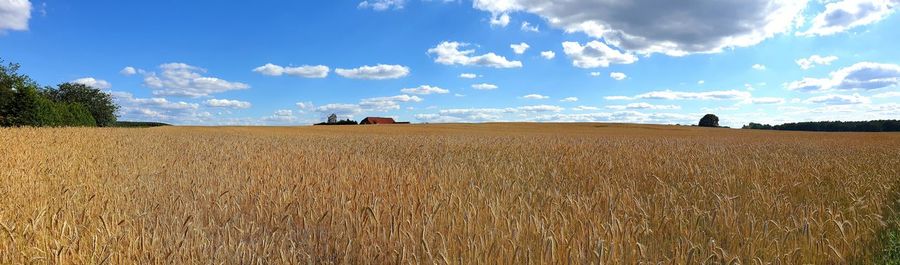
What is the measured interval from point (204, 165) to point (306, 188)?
8.79 feet

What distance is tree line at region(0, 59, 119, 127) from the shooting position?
45.5m

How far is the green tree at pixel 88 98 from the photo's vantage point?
7788cm

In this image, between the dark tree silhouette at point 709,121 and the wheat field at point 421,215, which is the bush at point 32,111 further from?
the dark tree silhouette at point 709,121

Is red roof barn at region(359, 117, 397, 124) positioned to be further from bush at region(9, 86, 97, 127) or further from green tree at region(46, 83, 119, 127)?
bush at region(9, 86, 97, 127)

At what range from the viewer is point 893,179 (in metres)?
6.49

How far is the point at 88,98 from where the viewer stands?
3103 inches

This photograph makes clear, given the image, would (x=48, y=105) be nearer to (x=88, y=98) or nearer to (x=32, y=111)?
(x=32, y=111)

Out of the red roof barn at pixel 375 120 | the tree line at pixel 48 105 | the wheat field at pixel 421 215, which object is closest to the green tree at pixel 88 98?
the tree line at pixel 48 105

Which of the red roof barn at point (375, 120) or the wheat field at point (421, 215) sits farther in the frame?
the red roof barn at point (375, 120)

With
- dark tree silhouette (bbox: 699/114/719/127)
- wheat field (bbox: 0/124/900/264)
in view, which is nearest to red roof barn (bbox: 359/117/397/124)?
dark tree silhouette (bbox: 699/114/719/127)

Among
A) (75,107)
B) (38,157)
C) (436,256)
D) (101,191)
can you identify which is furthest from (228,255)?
(75,107)

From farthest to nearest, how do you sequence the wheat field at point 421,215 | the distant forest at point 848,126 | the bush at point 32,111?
the distant forest at point 848,126, the bush at point 32,111, the wheat field at point 421,215

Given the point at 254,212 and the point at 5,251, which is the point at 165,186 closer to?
the point at 254,212

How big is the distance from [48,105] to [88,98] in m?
35.1
